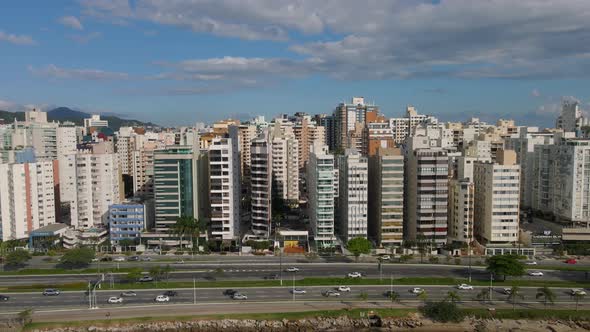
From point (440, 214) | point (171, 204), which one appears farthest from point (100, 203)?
point (440, 214)

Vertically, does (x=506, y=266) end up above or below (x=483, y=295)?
above

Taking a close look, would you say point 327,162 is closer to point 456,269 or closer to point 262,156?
point 262,156

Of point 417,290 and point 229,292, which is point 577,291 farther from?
point 229,292

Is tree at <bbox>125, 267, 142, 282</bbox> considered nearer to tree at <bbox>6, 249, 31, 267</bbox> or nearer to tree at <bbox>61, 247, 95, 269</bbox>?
tree at <bbox>61, 247, 95, 269</bbox>

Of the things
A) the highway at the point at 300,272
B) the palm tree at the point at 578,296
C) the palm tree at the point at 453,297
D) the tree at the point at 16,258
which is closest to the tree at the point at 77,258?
the highway at the point at 300,272

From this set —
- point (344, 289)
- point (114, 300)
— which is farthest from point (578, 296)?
point (114, 300)
